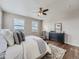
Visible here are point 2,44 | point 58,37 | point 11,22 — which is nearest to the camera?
point 2,44

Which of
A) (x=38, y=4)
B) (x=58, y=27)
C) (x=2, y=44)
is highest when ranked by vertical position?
(x=38, y=4)

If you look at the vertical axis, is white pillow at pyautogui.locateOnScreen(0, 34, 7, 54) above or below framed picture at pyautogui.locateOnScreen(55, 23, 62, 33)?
below

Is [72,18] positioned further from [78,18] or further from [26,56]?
[26,56]

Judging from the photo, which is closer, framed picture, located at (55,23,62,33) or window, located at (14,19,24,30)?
window, located at (14,19,24,30)

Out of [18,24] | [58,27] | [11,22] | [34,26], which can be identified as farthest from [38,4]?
[34,26]

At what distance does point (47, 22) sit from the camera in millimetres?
8609

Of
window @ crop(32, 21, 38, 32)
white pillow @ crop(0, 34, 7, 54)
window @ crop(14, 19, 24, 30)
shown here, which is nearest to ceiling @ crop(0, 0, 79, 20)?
window @ crop(14, 19, 24, 30)

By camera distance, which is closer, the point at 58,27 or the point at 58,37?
the point at 58,37

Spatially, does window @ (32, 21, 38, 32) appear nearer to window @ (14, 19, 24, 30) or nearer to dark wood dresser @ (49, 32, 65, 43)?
window @ (14, 19, 24, 30)

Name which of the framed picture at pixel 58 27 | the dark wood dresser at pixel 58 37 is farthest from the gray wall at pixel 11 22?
the framed picture at pixel 58 27

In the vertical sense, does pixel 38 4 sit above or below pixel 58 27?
above

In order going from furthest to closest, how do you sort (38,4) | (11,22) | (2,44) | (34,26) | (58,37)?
(34,26), (58,37), (11,22), (38,4), (2,44)

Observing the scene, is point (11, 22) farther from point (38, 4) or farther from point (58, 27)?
point (58, 27)

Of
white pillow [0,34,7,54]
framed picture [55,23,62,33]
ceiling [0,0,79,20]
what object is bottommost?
white pillow [0,34,7,54]
